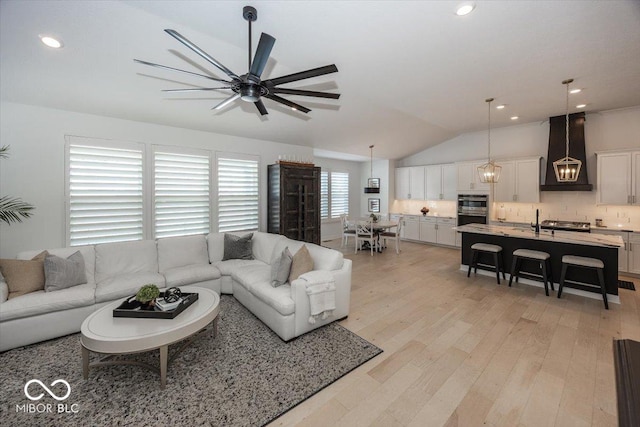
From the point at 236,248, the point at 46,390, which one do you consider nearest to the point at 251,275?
the point at 236,248

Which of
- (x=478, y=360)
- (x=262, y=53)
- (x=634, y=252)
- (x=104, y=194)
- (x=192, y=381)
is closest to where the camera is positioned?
(x=262, y=53)

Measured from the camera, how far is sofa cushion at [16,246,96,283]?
3.20 meters

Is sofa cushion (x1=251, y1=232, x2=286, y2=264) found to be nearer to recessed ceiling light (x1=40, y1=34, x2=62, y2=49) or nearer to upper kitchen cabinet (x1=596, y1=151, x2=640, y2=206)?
recessed ceiling light (x1=40, y1=34, x2=62, y2=49)

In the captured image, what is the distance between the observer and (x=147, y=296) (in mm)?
2391

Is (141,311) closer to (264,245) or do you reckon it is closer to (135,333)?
(135,333)

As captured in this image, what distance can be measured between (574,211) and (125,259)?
8.74m

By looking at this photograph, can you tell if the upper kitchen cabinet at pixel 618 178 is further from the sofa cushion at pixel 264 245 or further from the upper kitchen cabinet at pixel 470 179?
the sofa cushion at pixel 264 245

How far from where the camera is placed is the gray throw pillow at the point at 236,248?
14.4ft

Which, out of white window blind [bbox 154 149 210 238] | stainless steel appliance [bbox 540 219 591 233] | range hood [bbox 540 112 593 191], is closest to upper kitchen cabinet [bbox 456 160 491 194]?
range hood [bbox 540 112 593 191]

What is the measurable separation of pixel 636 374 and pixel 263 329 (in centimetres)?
289

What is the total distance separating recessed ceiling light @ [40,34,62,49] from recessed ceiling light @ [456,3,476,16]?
3861 mm

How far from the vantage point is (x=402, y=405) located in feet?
6.36

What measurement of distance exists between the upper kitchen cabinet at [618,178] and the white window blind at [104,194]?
8.76m

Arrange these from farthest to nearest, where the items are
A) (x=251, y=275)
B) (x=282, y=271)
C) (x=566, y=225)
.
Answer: (x=566, y=225) → (x=251, y=275) → (x=282, y=271)
